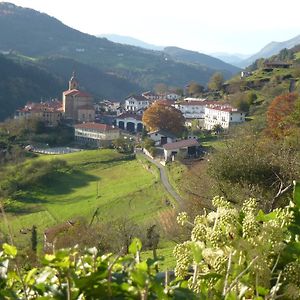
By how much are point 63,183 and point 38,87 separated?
177 ft

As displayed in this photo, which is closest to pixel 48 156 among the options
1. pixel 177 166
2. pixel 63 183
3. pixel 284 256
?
pixel 63 183

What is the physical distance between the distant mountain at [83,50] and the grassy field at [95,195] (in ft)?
268

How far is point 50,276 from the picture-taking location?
133 centimetres

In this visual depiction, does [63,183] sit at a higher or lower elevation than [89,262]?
lower

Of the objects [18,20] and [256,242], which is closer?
[256,242]

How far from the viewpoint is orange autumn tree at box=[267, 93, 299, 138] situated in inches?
1079

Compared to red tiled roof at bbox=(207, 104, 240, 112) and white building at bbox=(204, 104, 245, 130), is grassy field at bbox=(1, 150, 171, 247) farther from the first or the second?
red tiled roof at bbox=(207, 104, 240, 112)

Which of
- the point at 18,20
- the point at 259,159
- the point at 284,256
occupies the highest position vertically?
the point at 18,20

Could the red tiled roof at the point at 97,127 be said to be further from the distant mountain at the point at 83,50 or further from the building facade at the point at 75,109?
the distant mountain at the point at 83,50

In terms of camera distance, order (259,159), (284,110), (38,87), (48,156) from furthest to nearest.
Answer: (38,87) → (48,156) → (284,110) → (259,159)

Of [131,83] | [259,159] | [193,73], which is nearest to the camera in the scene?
[259,159]

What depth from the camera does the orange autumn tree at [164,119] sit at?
4831cm

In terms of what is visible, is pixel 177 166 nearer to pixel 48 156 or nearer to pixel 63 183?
pixel 63 183

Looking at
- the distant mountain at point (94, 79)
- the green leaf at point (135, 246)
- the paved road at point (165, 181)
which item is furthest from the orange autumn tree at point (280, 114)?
the distant mountain at point (94, 79)
